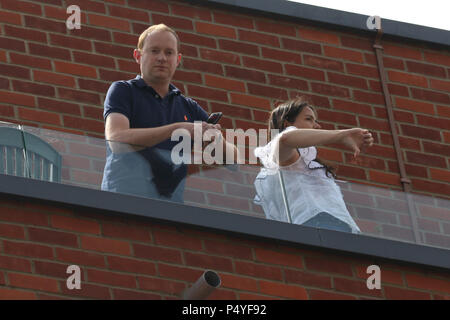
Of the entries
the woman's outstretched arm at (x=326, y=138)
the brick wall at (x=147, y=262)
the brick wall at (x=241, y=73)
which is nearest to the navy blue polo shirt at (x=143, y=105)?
the brick wall at (x=147, y=262)

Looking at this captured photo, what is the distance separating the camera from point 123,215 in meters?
8.26

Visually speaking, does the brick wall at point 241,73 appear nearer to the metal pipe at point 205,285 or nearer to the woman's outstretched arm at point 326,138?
the woman's outstretched arm at point 326,138

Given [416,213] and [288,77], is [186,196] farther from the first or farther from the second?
[288,77]

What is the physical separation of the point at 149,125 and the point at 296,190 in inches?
39.4

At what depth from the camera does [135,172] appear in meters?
8.15

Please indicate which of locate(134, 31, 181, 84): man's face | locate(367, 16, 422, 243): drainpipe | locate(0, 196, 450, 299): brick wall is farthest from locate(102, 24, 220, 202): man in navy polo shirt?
locate(367, 16, 422, 243): drainpipe

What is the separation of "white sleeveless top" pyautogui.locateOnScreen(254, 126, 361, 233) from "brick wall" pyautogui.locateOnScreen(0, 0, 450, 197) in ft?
9.34

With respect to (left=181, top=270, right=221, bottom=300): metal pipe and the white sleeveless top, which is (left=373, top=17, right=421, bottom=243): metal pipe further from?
(left=181, top=270, right=221, bottom=300): metal pipe

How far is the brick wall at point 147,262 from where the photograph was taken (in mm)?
8008

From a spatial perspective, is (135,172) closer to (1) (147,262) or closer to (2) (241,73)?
(1) (147,262)

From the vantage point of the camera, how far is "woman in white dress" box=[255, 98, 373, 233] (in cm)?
824

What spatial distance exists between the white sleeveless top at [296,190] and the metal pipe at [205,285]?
79cm

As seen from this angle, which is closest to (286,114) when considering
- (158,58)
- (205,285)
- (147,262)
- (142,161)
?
(158,58)
